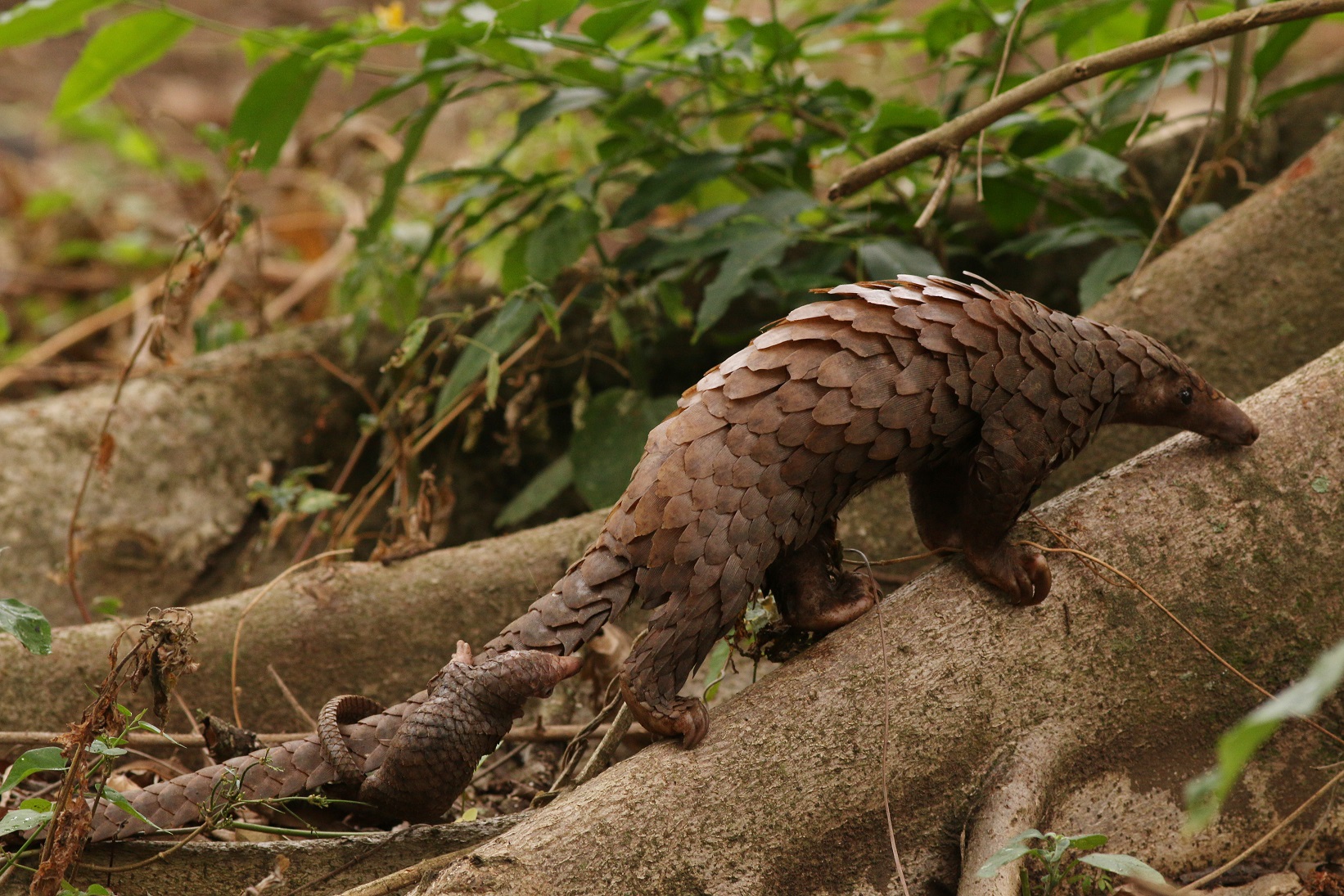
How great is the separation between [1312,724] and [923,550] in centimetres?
102

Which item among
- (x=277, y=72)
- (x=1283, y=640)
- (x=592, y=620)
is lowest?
(x=1283, y=640)

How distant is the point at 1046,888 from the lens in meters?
1.97

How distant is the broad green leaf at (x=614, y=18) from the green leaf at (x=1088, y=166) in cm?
124

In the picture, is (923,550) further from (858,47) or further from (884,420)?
(858,47)

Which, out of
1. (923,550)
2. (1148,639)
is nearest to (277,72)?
(923,550)

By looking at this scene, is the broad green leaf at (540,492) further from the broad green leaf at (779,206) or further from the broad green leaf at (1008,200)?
the broad green leaf at (1008,200)

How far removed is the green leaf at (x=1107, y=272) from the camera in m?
3.15

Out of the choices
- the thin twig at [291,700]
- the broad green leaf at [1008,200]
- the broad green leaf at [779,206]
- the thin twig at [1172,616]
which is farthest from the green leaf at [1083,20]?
the thin twig at [291,700]

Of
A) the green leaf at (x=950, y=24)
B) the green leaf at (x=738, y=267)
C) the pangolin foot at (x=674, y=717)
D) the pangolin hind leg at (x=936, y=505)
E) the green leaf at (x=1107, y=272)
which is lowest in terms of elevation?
the pangolin foot at (x=674, y=717)

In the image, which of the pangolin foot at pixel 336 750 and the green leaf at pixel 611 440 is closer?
the pangolin foot at pixel 336 750

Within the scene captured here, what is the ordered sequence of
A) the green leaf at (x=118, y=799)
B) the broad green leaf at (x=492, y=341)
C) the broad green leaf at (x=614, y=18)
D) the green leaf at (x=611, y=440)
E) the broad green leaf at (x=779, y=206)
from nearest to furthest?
the green leaf at (x=118, y=799)
the broad green leaf at (x=614, y=18)
the broad green leaf at (x=492, y=341)
the broad green leaf at (x=779, y=206)
the green leaf at (x=611, y=440)

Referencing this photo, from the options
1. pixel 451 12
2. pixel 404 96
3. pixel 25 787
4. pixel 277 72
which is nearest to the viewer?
pixel 25 787

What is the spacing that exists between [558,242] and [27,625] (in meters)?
1.91

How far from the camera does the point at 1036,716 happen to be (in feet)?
6.95
